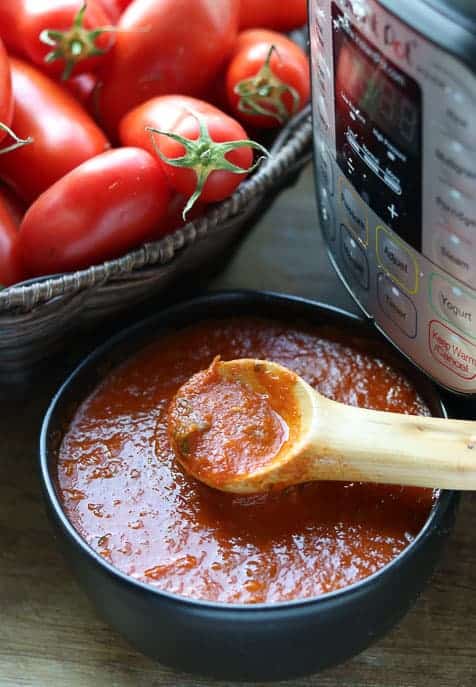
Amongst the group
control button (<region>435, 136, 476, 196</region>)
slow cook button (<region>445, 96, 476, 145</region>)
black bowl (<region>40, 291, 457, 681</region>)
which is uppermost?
slow cook button (<region>445, 96, 476, 145</region>)

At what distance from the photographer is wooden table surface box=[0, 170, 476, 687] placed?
0.77m

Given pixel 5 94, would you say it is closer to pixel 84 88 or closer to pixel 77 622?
pixel 84 88

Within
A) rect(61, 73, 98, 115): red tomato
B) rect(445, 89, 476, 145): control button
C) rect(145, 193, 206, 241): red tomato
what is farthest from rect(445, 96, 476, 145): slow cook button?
rect(61, 73, 98, 115): red tomato

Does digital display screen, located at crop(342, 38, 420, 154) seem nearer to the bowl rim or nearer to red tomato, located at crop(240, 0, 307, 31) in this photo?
the bowl rim

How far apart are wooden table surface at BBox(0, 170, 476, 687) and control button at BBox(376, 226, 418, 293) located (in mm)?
247

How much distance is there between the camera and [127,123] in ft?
2.97

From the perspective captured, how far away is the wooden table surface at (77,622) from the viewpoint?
0.77m

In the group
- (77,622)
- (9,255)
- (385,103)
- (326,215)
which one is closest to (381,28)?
(385,103)

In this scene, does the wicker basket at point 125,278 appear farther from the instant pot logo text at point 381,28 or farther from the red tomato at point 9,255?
the instant pot logo text at point 381,28

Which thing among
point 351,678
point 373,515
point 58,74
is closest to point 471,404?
point 373,515

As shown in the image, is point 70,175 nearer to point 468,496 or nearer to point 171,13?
point 171,13

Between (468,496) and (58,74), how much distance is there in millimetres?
546

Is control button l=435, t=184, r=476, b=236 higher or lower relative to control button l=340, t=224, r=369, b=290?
higher

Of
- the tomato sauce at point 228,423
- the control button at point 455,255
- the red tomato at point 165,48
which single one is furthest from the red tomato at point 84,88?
the control button at point 455,255
